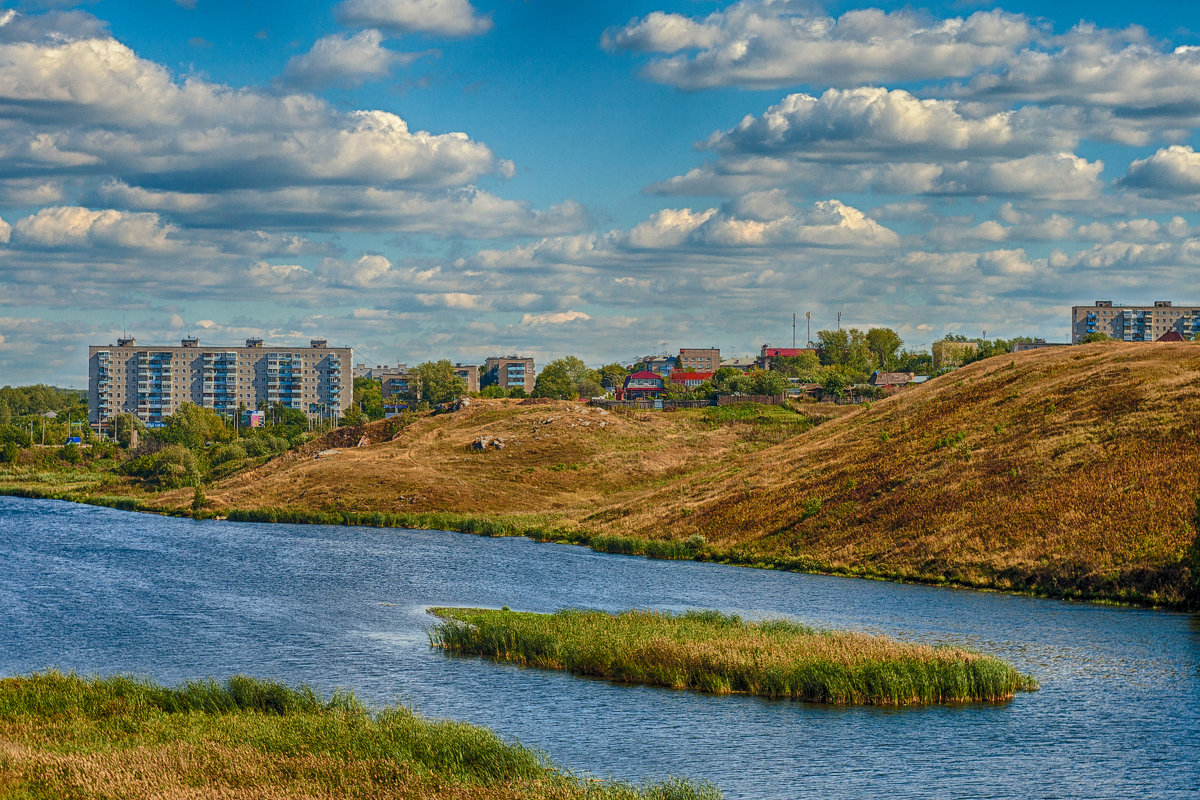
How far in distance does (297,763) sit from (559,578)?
1762 inches

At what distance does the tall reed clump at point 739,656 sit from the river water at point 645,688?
110 centimetres

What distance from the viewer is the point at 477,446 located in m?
138

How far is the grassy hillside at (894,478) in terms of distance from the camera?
64.2 metres

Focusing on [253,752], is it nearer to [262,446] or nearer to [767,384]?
[262,446]

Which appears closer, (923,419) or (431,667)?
(431,667)

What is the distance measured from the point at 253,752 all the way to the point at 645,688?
16200 millimetres

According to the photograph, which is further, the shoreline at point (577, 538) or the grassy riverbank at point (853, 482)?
the grassy riverbank at point (853, 482)

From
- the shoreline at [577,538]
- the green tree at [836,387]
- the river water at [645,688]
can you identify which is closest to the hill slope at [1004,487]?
the shoreline at [577,538]

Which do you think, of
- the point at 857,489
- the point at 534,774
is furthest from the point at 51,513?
the point at 534,774

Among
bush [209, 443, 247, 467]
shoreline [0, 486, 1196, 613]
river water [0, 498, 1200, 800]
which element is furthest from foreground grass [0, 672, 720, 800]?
bush [209, 443, 247, 467]

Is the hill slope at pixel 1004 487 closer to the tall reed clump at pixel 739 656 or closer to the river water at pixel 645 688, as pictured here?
the river water at pixel 645 688

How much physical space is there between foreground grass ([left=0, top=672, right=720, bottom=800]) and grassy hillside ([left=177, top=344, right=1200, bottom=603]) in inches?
1569

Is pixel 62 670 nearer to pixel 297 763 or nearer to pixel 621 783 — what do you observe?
pixel 297 763

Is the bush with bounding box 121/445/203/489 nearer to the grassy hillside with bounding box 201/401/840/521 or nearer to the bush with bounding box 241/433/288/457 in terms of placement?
the bush with bounding box 241/433/288/457
